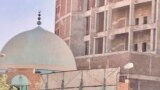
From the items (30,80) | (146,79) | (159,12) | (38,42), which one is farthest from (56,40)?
(159,12)

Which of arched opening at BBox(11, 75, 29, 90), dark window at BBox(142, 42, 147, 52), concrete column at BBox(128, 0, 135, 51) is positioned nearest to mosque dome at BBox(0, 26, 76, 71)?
arched opening at BBox(11, 75, 29, 90)

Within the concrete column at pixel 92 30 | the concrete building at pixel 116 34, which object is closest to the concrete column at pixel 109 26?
the concrete building at pixel 116 34

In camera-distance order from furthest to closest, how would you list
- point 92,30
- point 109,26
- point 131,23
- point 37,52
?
point 92,30 < point 109,26 < point 131,23 < point 37,52

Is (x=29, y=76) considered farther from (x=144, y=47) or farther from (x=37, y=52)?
(x=144, y=47)

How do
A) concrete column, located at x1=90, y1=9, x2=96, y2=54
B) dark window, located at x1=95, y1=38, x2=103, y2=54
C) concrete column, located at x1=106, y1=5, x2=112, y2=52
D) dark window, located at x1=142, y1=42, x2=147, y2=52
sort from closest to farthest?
dark window, located at x1=142, y1=42, x2=147, y2=52 → concrete column, located at x1=106, y1=5, x2=112, y2=52 → dark window, located at x1=95, y1=38, x2=103, y2=54 → concrete column, located at x1=90, y1=9, x2=96, y2=54

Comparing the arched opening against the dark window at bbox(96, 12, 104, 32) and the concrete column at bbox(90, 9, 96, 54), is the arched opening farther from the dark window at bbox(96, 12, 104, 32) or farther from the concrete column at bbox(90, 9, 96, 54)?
the dark window at bbox(96, 12, 104, 32)

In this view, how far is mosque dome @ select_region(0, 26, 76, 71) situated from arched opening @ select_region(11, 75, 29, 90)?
5.11 ft

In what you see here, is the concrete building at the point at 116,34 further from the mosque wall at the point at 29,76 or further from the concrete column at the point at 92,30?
the mosque wall at the point at 29,76

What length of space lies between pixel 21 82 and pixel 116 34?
24.4m

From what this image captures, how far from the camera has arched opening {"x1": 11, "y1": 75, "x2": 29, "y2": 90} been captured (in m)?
38.3

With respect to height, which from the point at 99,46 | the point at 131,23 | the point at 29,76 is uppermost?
the point at 131,23

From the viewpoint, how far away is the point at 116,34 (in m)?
61.3

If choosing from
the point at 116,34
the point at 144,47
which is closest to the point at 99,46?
the point at 116,34

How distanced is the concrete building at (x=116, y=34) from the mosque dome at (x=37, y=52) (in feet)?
23.1
